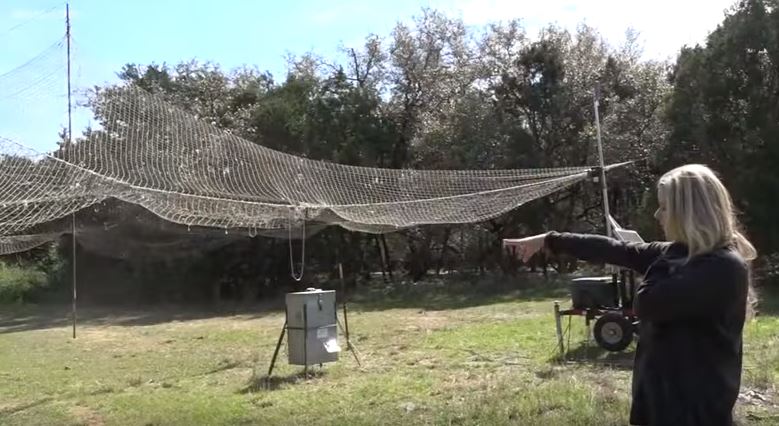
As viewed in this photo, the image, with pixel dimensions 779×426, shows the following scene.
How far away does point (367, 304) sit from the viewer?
63.1 ft

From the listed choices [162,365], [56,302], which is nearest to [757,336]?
[162,365]

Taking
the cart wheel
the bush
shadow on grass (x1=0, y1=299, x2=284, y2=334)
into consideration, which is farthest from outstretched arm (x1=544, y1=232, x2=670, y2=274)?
the bush

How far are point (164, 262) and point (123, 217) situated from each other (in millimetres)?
2900

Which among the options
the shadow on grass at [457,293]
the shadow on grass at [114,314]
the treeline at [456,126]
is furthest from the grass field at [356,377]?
the treeline at [456,126]

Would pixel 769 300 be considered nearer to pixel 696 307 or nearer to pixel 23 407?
pixel 23 407

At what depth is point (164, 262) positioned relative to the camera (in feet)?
70.5

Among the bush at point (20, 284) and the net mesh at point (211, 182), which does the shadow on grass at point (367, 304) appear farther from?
the net mesh at point (211, 182)

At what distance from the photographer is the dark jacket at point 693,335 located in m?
2.21

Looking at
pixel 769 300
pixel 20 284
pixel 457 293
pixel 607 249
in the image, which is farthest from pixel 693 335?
pixel 20 284

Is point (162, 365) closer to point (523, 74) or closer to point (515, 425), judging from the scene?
point (515, 425)

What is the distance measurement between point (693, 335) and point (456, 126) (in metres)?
19.9

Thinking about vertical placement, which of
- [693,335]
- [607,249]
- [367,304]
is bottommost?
[367,304]

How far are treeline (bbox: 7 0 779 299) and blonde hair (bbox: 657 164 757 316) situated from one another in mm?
16837

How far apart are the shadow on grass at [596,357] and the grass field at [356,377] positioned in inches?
1.4
